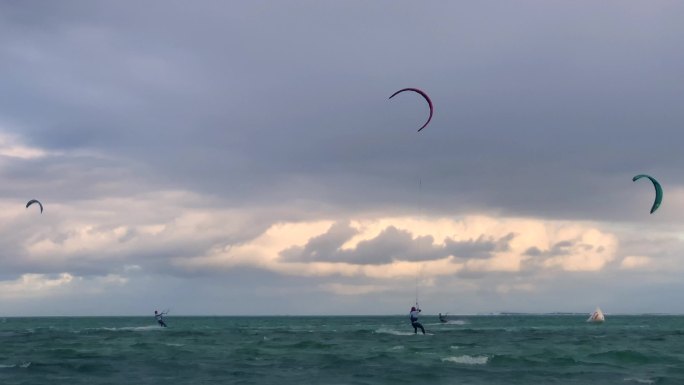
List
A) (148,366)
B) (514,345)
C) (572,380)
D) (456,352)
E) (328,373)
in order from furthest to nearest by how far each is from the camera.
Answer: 1. (514,345)
2. (456,352)
3. (148,366)
4. (328,373)
5. (572,380)

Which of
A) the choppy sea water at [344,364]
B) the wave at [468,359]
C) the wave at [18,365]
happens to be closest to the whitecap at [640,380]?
the choppy sea water at [344,364]

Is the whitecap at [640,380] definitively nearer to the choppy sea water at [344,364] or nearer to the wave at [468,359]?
the choppy sea water at [344,364]

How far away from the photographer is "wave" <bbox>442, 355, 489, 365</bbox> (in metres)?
33.4

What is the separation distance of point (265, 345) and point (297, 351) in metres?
5.87

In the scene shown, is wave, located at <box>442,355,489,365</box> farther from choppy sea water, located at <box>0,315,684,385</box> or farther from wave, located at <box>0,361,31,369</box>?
wave, located at <box>0,361,31,369</box>

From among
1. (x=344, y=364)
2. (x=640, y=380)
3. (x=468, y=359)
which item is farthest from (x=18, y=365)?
(x=640, y=380)

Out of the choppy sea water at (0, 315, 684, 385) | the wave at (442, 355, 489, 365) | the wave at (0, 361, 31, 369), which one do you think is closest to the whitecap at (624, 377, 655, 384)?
the choppy sea water at (0, 315, 684, 385)

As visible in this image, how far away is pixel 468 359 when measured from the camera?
34.7 m

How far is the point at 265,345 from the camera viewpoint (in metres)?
45.7

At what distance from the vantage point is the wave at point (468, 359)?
33.4 m

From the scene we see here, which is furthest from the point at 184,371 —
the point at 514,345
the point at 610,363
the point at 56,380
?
the point at 514,345

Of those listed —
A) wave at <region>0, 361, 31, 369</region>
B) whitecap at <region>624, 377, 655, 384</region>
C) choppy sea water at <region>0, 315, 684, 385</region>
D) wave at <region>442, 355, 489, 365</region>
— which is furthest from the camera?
wave at <region>442, 355, 489, 365</region>

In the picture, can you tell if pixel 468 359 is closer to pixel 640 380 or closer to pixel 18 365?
pixel 640 380

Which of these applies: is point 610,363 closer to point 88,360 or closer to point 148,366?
point 148,366
